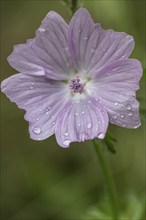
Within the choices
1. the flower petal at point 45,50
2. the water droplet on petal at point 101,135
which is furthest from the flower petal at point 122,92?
the flower petal at point 45,50

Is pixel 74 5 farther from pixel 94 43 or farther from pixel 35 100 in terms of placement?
pixel 35 100

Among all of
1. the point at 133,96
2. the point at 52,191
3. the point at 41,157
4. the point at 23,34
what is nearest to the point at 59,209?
the point at 52,191

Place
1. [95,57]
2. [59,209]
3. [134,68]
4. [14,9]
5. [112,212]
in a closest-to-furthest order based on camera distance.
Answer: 1. [134,68]
2. [95,57]
3. [112,212]
4. [59,209]
5. [14,9]

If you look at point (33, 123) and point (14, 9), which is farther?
point (14, 9)

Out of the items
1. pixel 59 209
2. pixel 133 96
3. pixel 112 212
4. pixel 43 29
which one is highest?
pixel 43 29

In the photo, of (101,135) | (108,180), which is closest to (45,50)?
(101,135)

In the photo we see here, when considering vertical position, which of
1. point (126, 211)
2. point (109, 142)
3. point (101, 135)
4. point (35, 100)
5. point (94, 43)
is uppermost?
point (94, 43)

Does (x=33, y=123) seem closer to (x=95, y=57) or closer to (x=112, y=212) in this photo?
(x=95, y=57)
